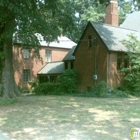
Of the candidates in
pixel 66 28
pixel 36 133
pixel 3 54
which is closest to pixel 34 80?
pixel 66 28

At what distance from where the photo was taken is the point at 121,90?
85.3 ft

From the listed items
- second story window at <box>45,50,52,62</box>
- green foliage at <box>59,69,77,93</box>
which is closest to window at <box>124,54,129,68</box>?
green foliage at <box>59,69,77,93</box>

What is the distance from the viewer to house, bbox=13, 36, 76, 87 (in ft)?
116

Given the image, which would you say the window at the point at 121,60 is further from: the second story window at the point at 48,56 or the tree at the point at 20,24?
the second story window at the point at 48,56

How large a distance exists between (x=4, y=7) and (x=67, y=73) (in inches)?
540

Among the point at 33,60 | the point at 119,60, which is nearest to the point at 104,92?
the point at 119,60

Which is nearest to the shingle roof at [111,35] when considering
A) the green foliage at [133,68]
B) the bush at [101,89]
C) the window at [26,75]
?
the green foliage at [133,68]

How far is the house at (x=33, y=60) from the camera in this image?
3522cm

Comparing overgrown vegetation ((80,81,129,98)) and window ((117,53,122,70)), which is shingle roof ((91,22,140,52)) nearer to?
window ((117,53,122,70))

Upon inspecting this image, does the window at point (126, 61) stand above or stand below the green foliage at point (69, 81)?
above

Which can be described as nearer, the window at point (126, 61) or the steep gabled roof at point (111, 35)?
the steep gabled roof at point (111, 35)

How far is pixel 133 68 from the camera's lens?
2528cm

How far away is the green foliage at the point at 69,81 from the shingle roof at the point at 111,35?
18.8 feet

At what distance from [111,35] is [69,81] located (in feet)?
23.8
